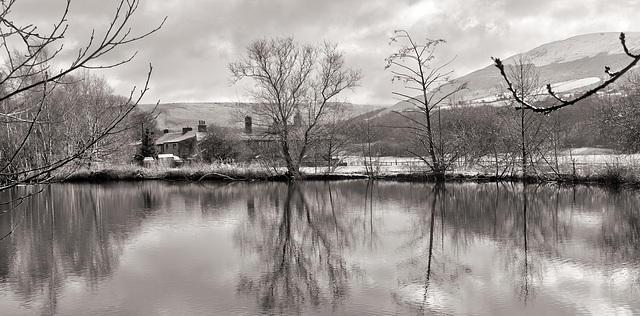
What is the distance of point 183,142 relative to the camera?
47.5 meters

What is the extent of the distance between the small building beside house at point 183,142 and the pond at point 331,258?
3099cm

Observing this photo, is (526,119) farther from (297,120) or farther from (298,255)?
(298,255)

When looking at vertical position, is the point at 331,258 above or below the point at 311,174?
below

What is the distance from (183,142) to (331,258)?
41.3 metres

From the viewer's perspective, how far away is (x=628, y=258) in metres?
7.61

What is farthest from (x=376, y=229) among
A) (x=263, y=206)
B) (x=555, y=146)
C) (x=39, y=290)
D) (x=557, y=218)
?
(x=555, y=146)

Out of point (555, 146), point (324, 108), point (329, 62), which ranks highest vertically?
point (329, 62)

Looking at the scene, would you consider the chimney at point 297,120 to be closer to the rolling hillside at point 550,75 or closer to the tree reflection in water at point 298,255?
the tree reflection in water at point 298,255

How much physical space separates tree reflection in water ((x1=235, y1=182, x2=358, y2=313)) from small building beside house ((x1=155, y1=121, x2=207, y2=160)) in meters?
32.6

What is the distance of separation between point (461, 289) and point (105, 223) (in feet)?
28.9

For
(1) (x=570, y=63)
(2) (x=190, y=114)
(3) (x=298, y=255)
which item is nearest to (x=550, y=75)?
(1) (x=570, y=63)

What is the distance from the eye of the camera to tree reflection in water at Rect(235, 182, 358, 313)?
629 cm

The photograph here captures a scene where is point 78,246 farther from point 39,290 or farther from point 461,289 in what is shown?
point 461,289

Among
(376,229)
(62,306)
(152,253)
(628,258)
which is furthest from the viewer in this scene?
(376,229)
